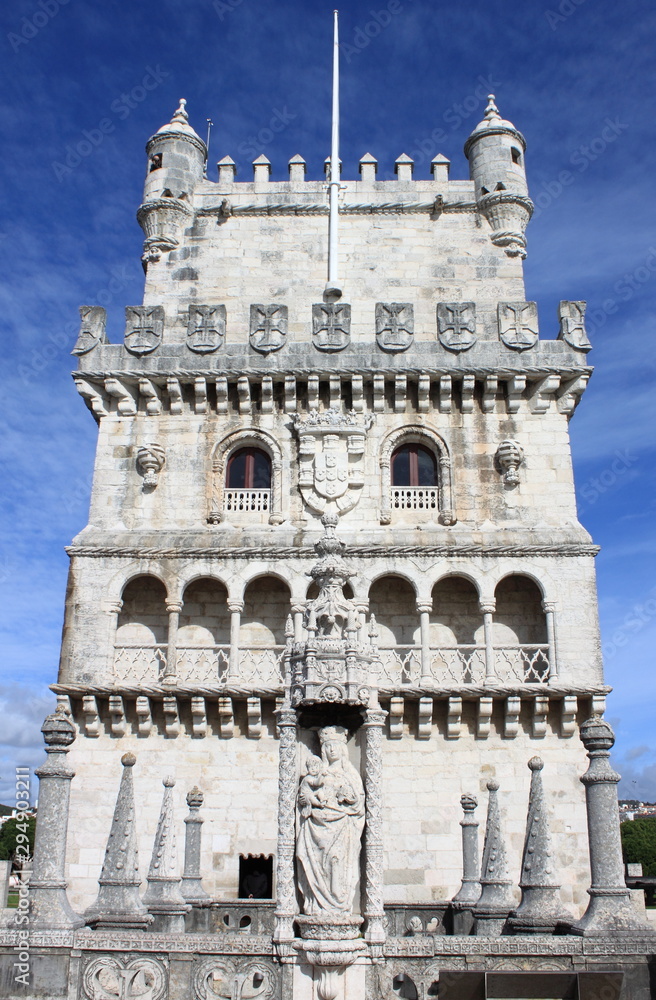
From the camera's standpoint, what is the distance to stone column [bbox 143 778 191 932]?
13.7m

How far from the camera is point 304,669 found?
416 inches

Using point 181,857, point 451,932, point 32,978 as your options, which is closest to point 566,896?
point 451,932

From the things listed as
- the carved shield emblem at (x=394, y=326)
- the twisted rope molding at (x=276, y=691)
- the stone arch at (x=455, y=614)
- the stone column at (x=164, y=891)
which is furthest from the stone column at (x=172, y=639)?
the carved shield emblem at (x=394, y=326)

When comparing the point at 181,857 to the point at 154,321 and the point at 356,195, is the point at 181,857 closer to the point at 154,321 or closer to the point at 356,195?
the point at 154,321

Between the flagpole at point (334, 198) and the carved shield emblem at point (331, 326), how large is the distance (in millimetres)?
1363

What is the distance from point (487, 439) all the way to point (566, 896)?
10.7 meters

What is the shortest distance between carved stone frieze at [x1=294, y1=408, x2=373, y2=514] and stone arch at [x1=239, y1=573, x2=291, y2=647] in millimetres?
2272

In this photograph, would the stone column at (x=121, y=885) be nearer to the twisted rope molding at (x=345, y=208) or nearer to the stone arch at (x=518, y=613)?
the stone arch at (x=518, y=613)

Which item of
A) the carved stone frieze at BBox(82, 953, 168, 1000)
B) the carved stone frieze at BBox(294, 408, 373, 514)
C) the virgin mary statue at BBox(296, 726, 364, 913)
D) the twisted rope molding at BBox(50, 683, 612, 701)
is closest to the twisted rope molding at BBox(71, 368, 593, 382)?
the carved stone frieze at BBox(294, 408, 373, 514)

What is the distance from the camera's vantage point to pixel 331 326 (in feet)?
75.5

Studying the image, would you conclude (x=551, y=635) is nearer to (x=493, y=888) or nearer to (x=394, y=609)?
(x=394, y=609)

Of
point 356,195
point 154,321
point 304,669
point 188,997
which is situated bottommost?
point 188,997

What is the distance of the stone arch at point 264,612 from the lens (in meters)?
21.9

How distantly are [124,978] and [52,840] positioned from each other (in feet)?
6.47
